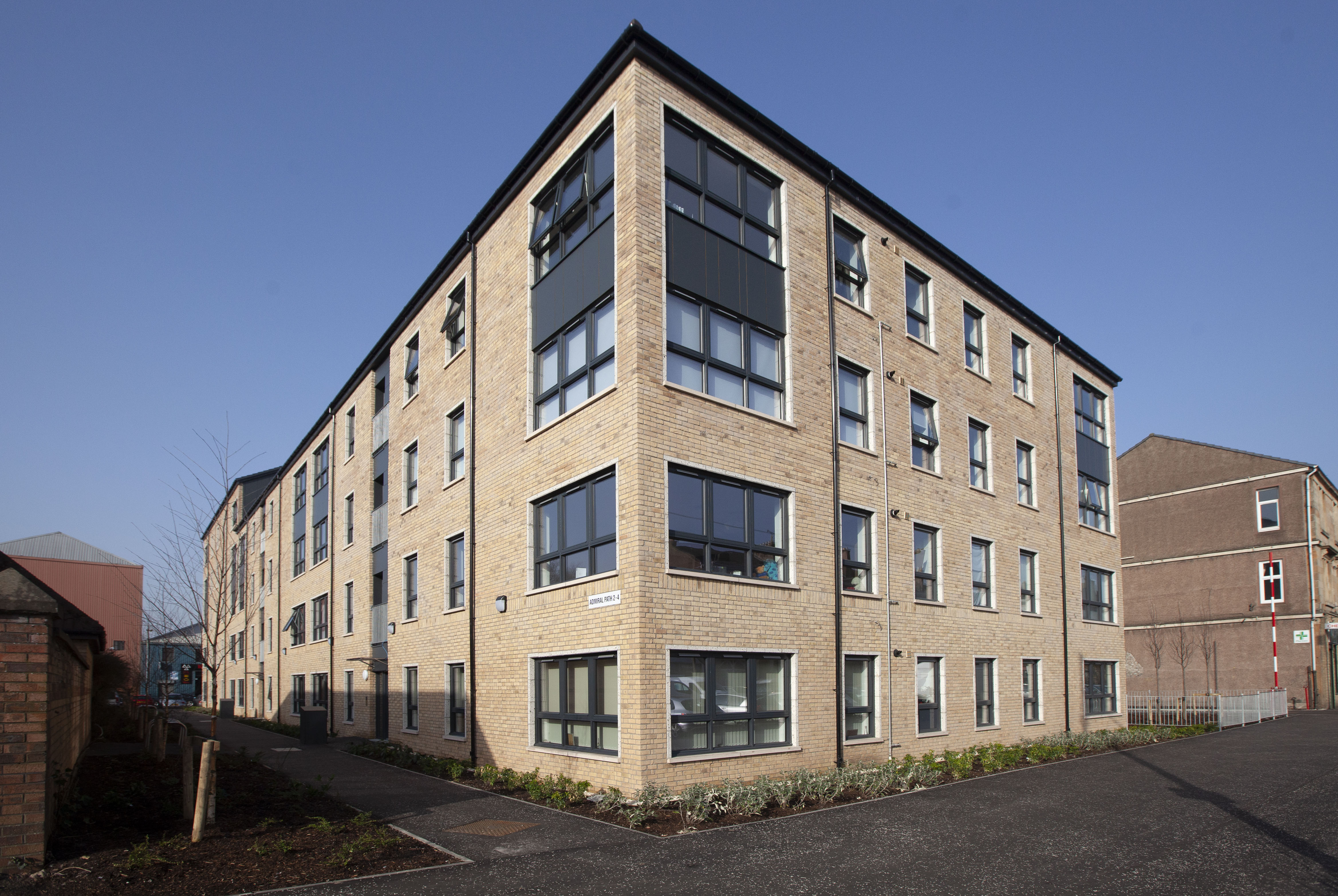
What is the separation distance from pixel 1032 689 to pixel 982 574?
3.44 meters

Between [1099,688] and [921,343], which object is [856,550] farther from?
[1099,688]

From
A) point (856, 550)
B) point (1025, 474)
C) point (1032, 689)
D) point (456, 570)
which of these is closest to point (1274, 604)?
point (1025, 474)

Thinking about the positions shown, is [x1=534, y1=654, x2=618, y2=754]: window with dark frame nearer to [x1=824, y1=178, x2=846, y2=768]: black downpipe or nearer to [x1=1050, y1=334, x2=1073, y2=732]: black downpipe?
[x1=824, y1=178, x2=846, y2=768]: black downpipe

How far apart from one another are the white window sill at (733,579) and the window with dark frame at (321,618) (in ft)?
61.3

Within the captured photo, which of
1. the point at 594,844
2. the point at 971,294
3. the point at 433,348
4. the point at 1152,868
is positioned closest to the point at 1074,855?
the point at 1152,868

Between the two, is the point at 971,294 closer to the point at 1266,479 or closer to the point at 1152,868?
the point at 1152,868

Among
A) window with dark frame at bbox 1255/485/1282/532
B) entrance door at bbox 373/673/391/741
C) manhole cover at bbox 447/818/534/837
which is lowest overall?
entrance door at bbox 373/673/391/741

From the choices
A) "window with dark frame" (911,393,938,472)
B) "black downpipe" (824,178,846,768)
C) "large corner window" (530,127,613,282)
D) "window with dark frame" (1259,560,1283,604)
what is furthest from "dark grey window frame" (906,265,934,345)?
"window with dark frame" (1259,560,1283,604)

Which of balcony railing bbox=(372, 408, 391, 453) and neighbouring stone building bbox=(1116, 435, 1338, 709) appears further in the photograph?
neighbouring stone building bbox=(1116, 435, 1338, 709)

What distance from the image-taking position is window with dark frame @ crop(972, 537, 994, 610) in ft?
64.5

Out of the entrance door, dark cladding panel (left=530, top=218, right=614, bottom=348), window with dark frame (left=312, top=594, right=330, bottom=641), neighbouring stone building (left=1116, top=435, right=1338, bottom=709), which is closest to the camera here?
dark cladding panel (left=530, top=218, right=614, bottom=348)

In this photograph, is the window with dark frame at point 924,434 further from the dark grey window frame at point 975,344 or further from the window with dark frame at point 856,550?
the window with dark frame at point 856,550

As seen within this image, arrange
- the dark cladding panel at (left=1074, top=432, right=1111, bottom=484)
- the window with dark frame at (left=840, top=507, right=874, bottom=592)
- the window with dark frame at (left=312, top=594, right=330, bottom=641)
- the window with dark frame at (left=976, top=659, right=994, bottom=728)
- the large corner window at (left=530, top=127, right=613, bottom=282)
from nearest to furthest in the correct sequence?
the large corner window at (left=530, top=127, right=613, bottom=282)
the window with dark frame at (left=840, top=507, right=874, bottom=592)
the window with dark frame at (left=976, top=659, right=994, bottom=728)
the dark cladding panel at (left=1074, top=432, right=1111, bottom=484)
the window with dark frame at (left=312, top=594, right=330, bottom=641)

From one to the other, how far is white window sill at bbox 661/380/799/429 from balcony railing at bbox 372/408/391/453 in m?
13.1
